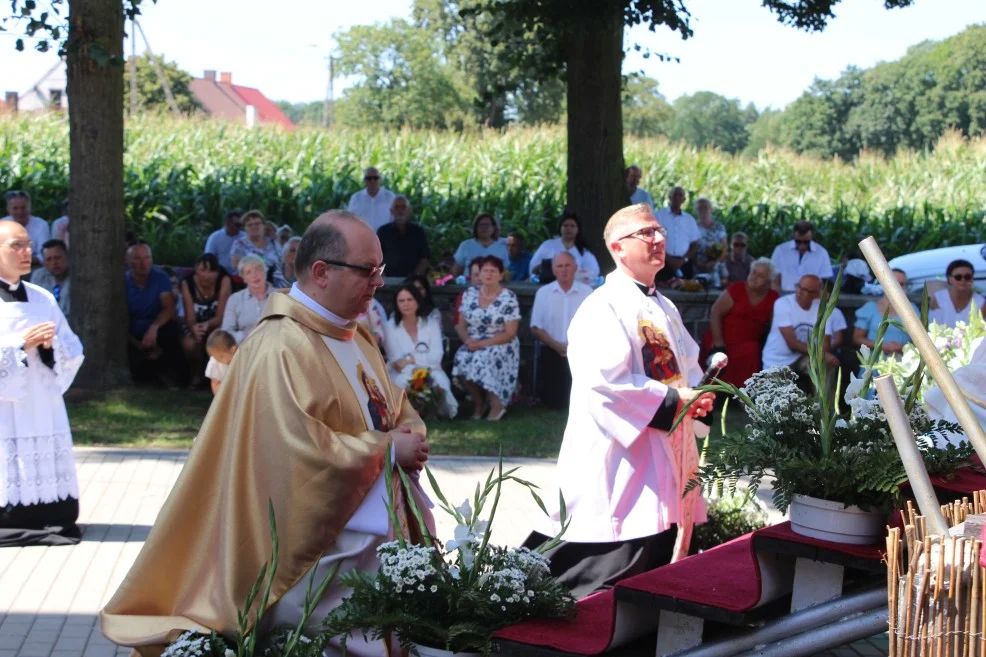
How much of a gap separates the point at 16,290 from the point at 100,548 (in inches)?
64.5

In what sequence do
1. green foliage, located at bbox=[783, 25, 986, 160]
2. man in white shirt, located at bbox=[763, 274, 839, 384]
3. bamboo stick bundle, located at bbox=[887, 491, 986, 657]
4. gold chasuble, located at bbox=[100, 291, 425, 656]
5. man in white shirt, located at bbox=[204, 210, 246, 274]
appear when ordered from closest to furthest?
bamboo stick bundle, located at bbox=[887, 491, 986, 657] < gold chasuble, located at bbox=[100, 291, 425, 656] < man in white shirt, located at bbox=[763, 274, 839, 384] < man in white shirt, located at bbox=[204, 210, 246, 274] < green foliage, located at bbox=[783, 25, 986, 160]

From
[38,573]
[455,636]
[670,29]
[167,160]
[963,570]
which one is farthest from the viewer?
[167,160]

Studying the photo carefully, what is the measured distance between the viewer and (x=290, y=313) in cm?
437

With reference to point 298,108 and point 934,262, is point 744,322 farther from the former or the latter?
point 298,108

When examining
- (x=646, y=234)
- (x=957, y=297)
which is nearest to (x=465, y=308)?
(x=957, y=297)

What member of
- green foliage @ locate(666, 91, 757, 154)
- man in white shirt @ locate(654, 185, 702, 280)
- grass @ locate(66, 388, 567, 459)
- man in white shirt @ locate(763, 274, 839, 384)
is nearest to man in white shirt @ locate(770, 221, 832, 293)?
man in white shirt @ locate(654, 185, 702, 280)

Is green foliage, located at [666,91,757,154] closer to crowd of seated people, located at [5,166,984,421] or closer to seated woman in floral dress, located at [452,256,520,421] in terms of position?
crowd of seated people, located at [5,166,984,421]

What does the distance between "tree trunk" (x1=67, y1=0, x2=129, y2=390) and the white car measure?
352 inches

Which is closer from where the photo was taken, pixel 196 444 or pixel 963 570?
pixel 963 570

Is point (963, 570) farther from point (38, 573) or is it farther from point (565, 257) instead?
point (565, 257)

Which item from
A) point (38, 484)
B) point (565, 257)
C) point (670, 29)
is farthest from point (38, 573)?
point (670, 29)

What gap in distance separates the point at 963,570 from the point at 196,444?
2553 millimetres

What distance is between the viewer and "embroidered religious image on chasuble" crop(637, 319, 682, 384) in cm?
614

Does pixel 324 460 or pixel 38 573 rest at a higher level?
pixel 324 460
